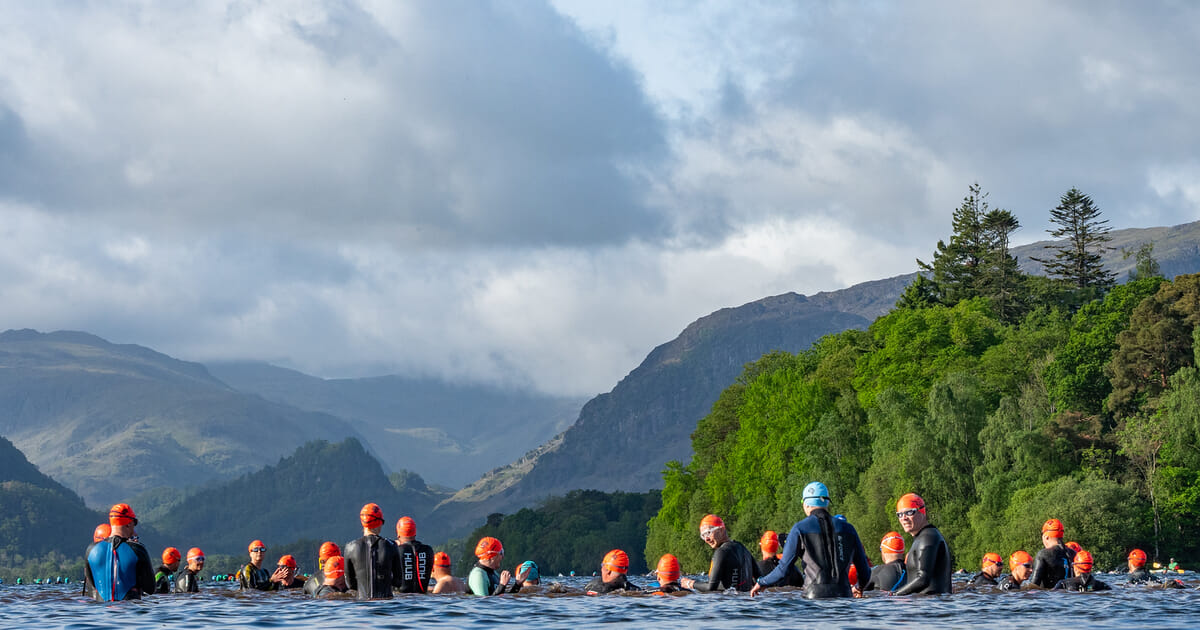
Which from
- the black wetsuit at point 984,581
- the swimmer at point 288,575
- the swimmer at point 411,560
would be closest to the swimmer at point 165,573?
the swimmer at point 288,575

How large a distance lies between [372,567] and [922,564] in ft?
41.2

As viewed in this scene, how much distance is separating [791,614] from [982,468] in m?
73.6

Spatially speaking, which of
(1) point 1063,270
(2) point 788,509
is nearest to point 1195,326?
(2) point 788,509

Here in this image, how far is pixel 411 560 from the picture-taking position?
31.6 meters

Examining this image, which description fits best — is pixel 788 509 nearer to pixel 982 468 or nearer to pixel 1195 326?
pixel 982 468

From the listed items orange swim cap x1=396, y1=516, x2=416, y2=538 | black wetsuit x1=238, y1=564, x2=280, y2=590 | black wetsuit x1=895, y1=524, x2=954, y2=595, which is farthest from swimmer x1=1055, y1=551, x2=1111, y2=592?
black wetsuit x1=238, y1=564, x2=280, y2=590

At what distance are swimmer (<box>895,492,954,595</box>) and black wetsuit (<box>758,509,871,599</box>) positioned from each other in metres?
1.17

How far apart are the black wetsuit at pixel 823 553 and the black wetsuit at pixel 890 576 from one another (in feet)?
8.30

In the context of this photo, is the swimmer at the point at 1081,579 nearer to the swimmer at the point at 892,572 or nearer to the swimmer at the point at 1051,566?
the swimmer at the point at 1051,566

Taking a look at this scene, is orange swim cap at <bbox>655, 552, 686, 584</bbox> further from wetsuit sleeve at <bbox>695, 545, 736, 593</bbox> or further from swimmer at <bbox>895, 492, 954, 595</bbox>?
swimmer at <bbox>895, 492, 954, 595</bbox>

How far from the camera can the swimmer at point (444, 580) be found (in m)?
32.5

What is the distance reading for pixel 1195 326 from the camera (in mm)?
97188

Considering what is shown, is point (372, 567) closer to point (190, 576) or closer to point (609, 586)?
point (609, 586)

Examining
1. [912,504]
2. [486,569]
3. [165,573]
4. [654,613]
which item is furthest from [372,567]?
[912,504]
